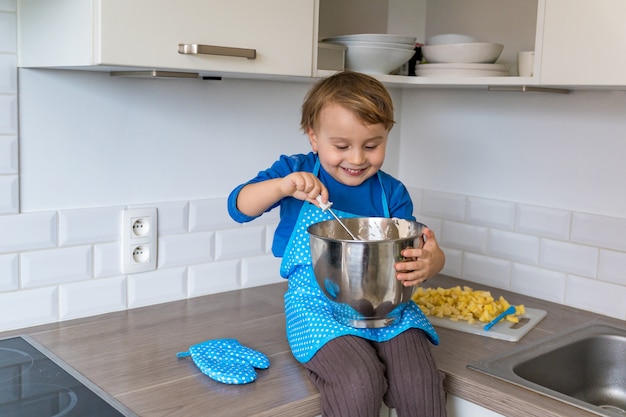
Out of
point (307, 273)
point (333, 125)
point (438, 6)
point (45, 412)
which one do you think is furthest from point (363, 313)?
point (438, 6)

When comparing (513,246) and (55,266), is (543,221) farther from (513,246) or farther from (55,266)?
(55,266)

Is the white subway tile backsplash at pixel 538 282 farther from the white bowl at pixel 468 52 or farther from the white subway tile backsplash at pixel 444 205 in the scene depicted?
the white bowl at pixel 468 52

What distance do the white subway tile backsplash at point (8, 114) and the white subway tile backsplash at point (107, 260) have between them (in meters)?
0.29

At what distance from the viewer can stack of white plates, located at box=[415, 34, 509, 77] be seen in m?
1.66

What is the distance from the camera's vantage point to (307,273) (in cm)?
143

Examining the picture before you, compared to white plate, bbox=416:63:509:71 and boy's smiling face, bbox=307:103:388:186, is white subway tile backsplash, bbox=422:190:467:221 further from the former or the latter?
boy's smiling face, bbox=307:103:388:186

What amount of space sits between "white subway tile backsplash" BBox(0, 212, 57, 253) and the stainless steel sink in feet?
2.94

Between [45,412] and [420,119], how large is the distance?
131cm

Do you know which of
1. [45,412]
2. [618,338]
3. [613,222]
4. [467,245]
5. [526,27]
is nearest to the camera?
[45,412]

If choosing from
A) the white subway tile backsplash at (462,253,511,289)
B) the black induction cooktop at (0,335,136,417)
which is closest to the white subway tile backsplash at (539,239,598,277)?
the white subway tile backsplash at (462,253,511,289)

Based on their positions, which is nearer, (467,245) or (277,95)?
(277,95)

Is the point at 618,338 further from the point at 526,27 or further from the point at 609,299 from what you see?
the point at 526,27

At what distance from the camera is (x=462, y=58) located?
5.49 feet

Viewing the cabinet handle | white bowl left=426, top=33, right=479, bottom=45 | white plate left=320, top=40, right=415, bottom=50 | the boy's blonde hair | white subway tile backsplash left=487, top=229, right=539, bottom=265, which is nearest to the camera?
the cabinet handle
